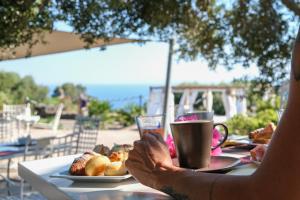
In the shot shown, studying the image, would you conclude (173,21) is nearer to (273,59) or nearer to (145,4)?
(145,4)

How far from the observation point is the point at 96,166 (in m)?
0.96

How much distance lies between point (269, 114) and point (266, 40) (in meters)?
2.56

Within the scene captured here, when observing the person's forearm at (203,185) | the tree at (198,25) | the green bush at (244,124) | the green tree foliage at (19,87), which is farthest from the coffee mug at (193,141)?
the green tree foliage at (19,87)

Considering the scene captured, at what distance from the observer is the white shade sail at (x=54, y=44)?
4105 mm

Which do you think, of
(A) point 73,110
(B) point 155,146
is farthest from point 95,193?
(A) point 73,110

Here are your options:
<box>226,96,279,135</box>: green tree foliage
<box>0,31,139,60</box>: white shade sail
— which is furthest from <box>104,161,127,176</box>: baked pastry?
<box>226,96,279,135</box>: green tree foliage

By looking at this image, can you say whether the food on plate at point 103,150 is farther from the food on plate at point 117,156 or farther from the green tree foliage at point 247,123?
the green tree foliage at point 247,123

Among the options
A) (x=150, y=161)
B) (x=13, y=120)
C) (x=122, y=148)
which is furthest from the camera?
(x=13, y=120)

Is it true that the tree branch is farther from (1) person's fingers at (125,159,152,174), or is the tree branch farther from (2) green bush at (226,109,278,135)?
(1) person's fingers at (125,159,152,174)

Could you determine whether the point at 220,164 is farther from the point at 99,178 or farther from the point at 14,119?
the point at 14,119

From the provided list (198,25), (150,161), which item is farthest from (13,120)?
(150,161)

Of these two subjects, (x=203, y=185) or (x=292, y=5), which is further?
(x=292, y=5)

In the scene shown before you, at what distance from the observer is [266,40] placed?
14.4 feet

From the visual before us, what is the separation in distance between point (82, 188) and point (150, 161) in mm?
176
